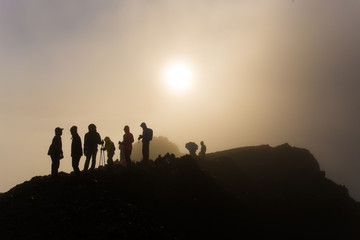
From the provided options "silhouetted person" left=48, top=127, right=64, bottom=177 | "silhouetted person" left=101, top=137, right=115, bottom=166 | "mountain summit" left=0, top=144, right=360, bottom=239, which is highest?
"silhouetted person" left=101, top=137, right=115, bottom=166

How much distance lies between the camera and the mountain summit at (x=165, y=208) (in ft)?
49.8

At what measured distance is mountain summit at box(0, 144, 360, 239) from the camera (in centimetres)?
1516

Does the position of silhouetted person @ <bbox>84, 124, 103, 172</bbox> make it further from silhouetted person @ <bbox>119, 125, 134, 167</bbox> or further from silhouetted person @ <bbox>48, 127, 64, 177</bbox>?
silhouetted person @ <bbox>119, 125, 134, 167</bbox>

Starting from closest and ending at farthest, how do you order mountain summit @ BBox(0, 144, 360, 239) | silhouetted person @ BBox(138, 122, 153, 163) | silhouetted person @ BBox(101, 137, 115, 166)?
mountain summit @ BBox(0, 144, 360, 239) < silhouetted person @ BBox(138, 122, 153, 163) < silhouetted person @ BBox(101, 137, 115, 166)

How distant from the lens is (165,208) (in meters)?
19.4

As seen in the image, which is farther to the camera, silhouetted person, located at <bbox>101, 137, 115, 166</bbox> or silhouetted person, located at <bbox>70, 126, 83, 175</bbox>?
silhouetted person, located at <bbox>101, 137, 115, 166</bbox>

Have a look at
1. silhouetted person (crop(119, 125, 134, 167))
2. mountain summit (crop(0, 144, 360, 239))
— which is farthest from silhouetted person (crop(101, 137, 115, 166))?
silhouetted person (crop(119, 125, 134, 167))

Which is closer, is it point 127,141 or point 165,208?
point 165,208

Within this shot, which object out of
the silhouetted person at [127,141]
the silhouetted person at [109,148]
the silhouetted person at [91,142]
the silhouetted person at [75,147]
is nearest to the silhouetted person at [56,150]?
the silhouetted person at [75,147]

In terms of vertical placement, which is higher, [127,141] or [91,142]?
[127,141]

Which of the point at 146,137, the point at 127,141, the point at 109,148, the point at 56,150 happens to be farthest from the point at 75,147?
the point at 109,148

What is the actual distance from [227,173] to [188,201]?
14564 millimetres

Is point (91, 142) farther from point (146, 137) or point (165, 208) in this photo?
point (165, 208)

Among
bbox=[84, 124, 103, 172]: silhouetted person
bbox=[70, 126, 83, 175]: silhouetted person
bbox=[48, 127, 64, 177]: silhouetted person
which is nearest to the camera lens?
bbox=[48, 127, 64, 177]: silhouetted person
